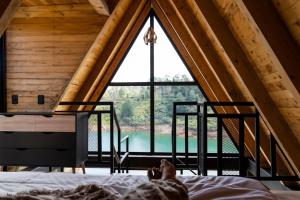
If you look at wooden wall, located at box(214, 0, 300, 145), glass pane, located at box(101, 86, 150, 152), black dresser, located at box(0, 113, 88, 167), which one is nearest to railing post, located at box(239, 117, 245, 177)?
wooden wall, located at box(214, 0, 300, 145)

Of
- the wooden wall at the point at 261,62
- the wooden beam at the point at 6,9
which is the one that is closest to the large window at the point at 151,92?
the wooden wall at the point at 261,62

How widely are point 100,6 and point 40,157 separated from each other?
177 centimetres

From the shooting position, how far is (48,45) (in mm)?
3121

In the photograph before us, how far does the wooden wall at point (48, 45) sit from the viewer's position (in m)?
3.05

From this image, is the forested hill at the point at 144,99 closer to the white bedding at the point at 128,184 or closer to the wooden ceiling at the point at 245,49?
the wooden ceiling at the point at 245,49

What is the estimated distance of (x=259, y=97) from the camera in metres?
2.29

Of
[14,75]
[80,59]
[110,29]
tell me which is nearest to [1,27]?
[80,59]

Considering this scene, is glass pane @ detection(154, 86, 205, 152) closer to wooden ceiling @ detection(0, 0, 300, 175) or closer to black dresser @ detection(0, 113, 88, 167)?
wooden ceiling @ detection(0, 0, 300, 175)

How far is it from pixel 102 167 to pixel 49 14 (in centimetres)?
280

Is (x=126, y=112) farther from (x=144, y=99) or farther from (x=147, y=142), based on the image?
(x=147, y=142)

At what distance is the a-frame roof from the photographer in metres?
1.52

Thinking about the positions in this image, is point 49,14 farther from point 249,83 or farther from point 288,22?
point 288,22

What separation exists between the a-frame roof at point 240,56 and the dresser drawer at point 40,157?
3.96ft

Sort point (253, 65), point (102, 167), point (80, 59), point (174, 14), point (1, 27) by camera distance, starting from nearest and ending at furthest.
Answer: point (1, 27)
point (253, 65)
point (80, 59)
point (174, 14)
point (102, 167)
